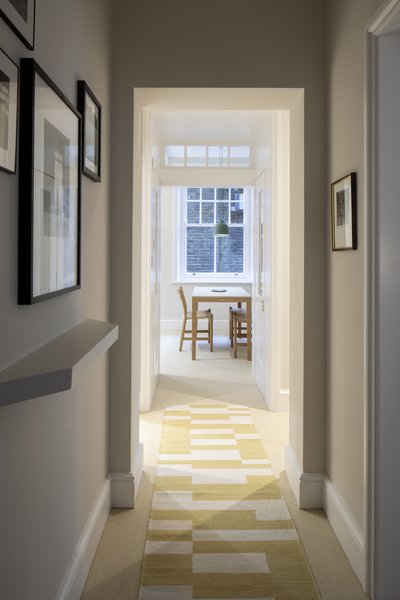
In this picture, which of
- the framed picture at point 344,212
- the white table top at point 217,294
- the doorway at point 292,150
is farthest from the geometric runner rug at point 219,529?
the white table top at point 217,294

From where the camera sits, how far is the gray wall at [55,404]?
1.39 m

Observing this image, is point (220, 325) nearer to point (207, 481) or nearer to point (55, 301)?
point (207, 481)

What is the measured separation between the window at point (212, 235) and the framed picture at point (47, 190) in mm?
7753

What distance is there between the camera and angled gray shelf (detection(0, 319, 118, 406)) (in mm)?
1223

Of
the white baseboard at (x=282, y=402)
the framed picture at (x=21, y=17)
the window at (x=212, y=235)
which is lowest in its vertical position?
the white baseboard at (x=282, y=402)

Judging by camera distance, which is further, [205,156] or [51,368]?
[205,156]

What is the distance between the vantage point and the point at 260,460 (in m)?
3.66

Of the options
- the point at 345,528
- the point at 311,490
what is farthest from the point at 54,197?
the point at 311,490

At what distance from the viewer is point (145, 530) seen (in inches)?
106

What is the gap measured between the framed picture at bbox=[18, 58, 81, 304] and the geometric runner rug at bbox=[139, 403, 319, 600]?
4.06 feet

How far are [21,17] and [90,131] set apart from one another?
0.88m

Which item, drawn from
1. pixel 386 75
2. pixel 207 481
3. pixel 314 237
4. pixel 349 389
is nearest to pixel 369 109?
pixel 386 75

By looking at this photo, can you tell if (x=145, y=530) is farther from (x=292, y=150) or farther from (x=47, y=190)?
(x=292, y=150)

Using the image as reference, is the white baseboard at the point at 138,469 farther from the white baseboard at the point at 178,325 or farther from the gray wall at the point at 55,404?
the white baseboard at the point at 178,325
